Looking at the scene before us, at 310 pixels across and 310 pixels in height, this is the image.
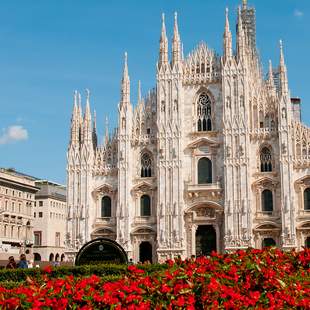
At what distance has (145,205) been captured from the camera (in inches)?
2067

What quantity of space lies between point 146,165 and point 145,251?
7.66 metres

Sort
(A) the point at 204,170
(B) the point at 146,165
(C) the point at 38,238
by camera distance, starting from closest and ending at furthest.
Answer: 1. (A) the point at 204,170
2. (B) the point at 146,165
3. (C) the point at 38,238

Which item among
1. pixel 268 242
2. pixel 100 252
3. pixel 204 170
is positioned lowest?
pixel 100 252

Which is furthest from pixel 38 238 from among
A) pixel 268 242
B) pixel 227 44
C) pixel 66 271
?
pixel 66 271

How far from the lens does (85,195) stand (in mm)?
52812

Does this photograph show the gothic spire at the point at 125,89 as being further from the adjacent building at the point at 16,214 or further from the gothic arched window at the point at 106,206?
the adjacent building at the point at 16,214

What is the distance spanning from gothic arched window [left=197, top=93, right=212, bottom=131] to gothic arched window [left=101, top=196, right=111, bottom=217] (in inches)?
412

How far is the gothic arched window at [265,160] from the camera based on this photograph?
1986 inches

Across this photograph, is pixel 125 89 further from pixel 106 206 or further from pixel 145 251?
pixel 145 251

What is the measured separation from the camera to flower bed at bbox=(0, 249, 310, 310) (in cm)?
1000

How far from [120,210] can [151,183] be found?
11.9 ft

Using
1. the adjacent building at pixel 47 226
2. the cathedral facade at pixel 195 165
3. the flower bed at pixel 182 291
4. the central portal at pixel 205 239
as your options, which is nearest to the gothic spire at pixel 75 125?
the cathedral facade at pixel 195 165

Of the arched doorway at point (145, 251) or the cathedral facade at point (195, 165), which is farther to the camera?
the arched doorway at point (145, 251)

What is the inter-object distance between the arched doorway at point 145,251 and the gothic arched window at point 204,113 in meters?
11.2
